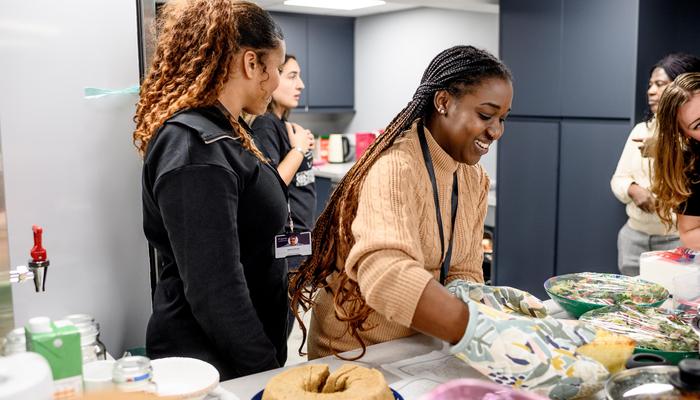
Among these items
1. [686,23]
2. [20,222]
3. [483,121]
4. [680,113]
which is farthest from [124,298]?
[686,23]

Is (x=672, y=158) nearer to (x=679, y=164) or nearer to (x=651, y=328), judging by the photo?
(x=679, y=164)

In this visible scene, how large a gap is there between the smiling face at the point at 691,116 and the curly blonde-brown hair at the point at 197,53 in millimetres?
1202

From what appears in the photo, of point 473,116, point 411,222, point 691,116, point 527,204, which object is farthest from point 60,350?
point 527,204

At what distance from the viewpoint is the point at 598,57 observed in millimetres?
3379

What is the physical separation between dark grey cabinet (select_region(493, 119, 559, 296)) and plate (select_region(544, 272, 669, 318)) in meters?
1.99

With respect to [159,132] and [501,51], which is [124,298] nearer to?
[159,132]

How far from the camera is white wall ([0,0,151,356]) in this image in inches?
61.8

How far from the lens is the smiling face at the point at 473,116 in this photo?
1.40m

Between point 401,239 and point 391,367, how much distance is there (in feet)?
0.99

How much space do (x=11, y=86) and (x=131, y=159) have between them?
348 mm

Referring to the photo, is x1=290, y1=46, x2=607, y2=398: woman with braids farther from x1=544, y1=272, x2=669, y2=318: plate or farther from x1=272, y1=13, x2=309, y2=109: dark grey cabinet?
x1=272, y1=13, x2=309, y2=109: dark grey cabinet

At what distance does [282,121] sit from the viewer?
298 cm

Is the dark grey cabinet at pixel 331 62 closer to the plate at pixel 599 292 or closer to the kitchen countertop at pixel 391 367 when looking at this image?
the plate at pixel 599 292

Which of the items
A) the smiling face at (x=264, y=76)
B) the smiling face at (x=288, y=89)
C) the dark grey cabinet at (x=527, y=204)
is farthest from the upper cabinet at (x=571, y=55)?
the smiling face at (x=264, y=76)
